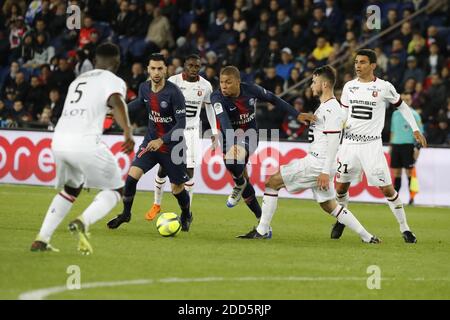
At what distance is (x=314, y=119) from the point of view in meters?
11.9

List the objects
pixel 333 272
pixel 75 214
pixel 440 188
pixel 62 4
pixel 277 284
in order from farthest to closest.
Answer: pixel 62 4 → pixel 440 188 → pixel 75 214 → pixel 333 272 → pixel 277 284

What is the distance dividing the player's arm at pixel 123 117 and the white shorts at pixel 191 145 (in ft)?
18.2

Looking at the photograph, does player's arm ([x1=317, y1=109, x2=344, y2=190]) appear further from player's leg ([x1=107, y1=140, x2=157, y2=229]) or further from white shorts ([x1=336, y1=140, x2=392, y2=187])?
player's leg ([x1=107, y1=140, x2=157, y2=229])

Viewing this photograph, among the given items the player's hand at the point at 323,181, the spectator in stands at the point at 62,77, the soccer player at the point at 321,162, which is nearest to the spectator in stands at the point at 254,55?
the spectator in stands at the point at 62,77

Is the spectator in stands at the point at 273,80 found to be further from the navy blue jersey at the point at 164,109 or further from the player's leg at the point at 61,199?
the player's leg at the point at 61,199

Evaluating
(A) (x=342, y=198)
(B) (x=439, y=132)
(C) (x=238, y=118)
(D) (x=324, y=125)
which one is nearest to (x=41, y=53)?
(B) (x=439, y=132)

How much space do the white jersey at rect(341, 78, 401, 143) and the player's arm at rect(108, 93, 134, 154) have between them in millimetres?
4067

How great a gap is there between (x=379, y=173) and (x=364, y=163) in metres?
0.25

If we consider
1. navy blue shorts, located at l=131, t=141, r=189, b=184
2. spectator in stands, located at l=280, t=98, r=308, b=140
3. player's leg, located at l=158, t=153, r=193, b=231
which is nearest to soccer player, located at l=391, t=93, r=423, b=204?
spectator in stands, located at l=280, t=98, r=308, b=140

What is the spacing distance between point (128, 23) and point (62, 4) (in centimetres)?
220

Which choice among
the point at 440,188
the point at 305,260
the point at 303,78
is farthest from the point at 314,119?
the point at 303,78

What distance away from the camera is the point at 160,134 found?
13383 millimetres

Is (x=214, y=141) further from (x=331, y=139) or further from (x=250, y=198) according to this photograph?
(x=331, y=139)

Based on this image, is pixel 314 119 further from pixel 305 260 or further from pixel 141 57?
pixel 141 57
